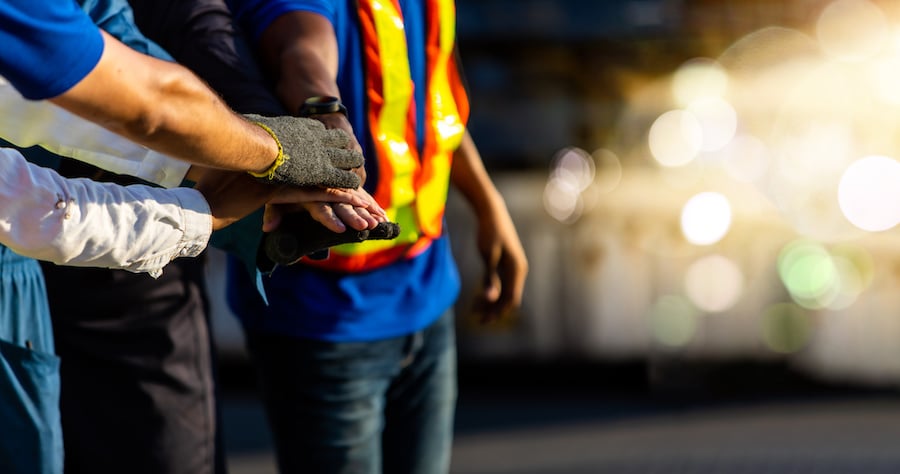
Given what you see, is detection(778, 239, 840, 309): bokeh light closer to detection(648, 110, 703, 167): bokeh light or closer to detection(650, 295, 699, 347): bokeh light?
detection(650, 295, 699, 347): bokeh light

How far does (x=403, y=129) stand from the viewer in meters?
1.97

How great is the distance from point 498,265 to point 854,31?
129 inches

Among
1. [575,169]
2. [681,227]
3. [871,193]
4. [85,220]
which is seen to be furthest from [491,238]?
[871,193]

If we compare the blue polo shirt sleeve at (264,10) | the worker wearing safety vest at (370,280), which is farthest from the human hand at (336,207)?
the blue polo shirt sleeve at (264,10)

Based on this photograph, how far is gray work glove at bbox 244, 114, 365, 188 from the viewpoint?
1481 millimetres

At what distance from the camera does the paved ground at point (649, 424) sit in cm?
427

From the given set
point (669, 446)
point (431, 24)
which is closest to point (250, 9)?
Answer: point (431, 24)

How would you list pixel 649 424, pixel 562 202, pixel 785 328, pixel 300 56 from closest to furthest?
pixel 300 56, pixel 649 424, pixel 785 328, pixel 562 202

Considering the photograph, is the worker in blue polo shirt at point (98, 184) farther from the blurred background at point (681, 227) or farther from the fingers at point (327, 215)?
the blurred background at point (681, 227)

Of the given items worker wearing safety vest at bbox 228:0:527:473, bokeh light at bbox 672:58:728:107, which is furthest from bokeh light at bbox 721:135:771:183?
worker wearing safety vest at bbox 228:0:527:473

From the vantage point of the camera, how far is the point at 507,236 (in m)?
2.40

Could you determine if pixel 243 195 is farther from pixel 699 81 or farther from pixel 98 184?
pixel 699 81

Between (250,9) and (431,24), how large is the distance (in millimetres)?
306

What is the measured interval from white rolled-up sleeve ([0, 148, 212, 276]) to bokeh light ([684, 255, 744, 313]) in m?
3.66
